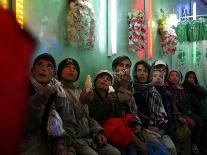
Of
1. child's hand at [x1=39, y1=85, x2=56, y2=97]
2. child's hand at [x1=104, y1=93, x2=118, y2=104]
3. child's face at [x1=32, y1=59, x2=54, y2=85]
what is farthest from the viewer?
child's hand at [x1=104, y1=93, x2=118, y2=104]

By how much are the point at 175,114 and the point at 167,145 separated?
83cm

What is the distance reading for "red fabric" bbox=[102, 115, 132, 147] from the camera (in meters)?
4.32

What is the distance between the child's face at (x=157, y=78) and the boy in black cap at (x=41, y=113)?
8.25 feet

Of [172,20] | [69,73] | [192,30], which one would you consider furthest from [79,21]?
[192,30]

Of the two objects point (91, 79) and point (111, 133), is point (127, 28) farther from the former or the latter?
point (111, 133)

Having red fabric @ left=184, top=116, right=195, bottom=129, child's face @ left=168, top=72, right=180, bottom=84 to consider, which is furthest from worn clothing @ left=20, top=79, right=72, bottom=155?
child's face @ left=168, top=72, right=180, bottom=84

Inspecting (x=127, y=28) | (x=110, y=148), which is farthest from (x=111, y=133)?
(x=127, y=28)

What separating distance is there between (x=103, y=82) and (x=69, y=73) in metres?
0.62

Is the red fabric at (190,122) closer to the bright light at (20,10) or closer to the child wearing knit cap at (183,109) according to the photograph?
the child wearing knit cap at (183,109)

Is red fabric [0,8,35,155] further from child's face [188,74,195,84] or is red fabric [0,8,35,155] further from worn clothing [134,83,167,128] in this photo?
child's face [188,74,195,84]

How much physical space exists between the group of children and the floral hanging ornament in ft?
1.52

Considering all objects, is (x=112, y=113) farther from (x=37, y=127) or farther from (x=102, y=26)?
(x=102, y=26)

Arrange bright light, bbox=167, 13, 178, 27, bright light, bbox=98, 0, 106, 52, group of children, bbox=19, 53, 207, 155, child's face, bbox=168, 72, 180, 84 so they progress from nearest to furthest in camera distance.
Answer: group of children, bbox=19, 53, 207, 155
bright light, bbox=98, 0, 106, 52
child's face, bbox=168, 72, 180, 84
bright light, bbox=167, 13, 178, 27

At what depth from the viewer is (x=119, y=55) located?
5918 millimetres
